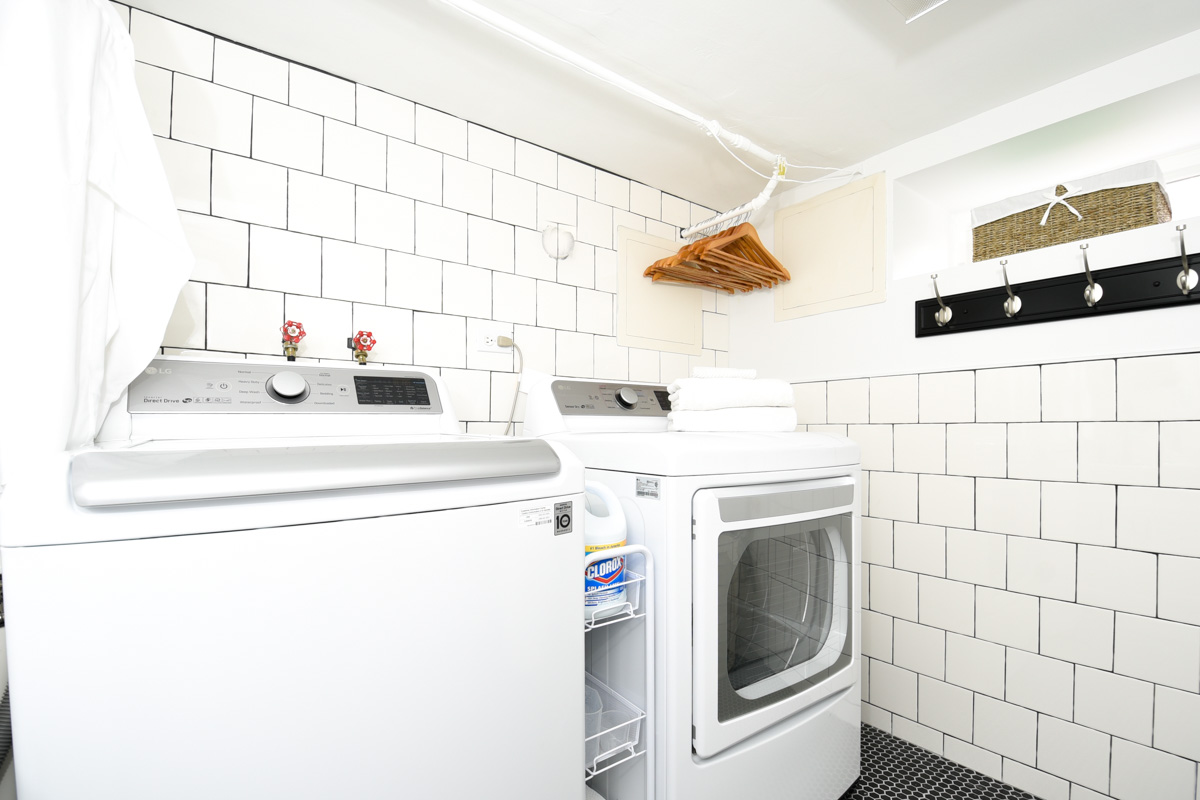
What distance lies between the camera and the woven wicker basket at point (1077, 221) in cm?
133

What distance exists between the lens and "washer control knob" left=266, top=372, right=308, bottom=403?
1102 millimetres

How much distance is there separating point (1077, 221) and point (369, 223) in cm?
191

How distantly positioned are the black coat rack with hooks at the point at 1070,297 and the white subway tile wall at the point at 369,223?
1068mm

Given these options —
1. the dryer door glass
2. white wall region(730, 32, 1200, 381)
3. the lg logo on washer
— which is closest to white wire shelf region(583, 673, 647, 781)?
Answer: the dryer door glass

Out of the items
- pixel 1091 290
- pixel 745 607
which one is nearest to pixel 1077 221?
pixel 1091 290

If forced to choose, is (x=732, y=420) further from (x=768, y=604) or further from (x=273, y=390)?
(x=273, y=390)

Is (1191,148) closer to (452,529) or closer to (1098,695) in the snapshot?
→ (1098,695)

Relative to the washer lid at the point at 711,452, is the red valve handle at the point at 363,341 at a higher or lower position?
higher

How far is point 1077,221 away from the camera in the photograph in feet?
4.70

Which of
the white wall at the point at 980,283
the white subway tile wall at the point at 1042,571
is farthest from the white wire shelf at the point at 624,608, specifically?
the white wall at the point at 980,283

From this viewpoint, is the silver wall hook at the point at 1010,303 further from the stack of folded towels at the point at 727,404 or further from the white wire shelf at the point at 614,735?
the white wire shelf at the point at 614,735

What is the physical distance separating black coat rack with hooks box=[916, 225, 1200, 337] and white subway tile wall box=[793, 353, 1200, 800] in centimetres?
14

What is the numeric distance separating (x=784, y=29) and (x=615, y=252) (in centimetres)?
86

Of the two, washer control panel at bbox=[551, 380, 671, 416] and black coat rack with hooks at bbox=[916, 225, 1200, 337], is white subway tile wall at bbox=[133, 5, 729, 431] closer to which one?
washer control panel at bbox=[551, 380, 671, 416]
